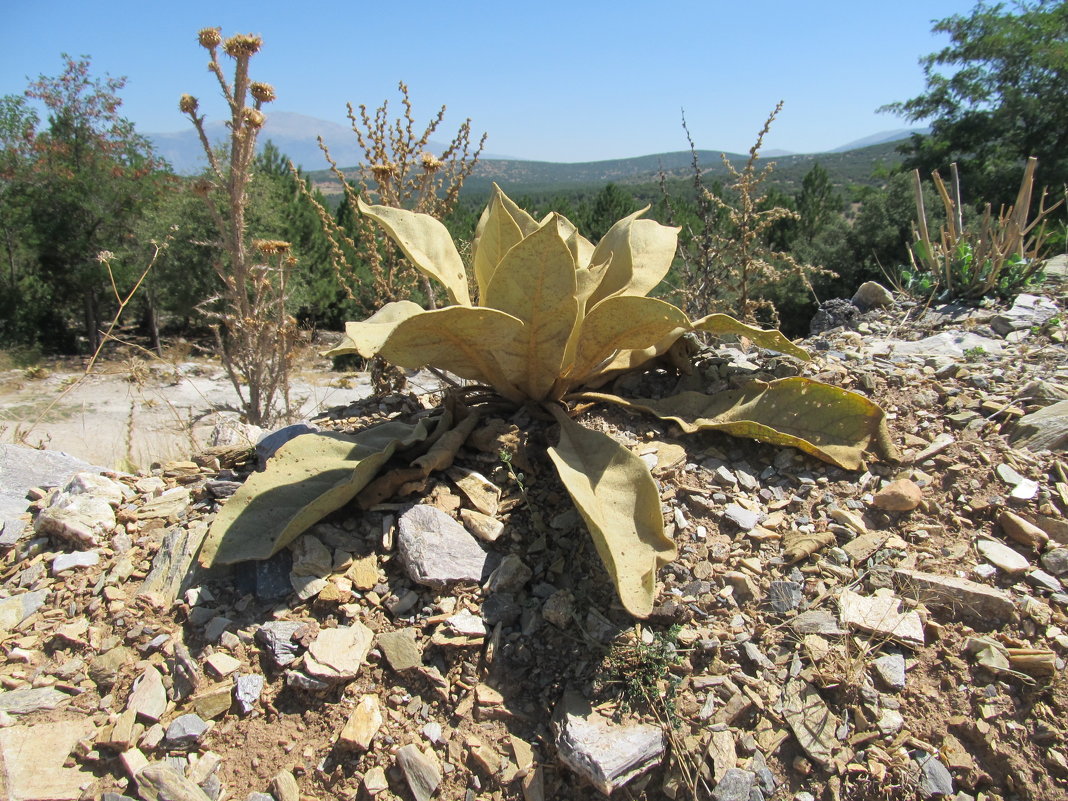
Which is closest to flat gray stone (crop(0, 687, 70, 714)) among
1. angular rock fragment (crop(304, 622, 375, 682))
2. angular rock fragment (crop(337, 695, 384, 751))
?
angular rock fragment (crop(304, 622, 375, 682))

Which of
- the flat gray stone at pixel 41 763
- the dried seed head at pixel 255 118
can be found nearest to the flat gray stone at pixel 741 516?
the flat gray stone at pixel 41 763

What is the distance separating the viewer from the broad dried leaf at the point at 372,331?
1.57 m

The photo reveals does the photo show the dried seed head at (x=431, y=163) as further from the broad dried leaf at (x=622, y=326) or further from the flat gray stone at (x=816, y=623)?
the flat gray stone at (x=816, y=623)

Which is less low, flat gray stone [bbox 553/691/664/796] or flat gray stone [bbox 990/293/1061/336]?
flat gray stone [bbox 990/293/1061/336]

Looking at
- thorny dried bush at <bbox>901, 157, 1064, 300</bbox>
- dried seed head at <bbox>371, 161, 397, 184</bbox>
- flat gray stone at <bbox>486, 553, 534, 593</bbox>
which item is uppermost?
dried seed head at <bbox>371, 161, 397, 184</bbox>

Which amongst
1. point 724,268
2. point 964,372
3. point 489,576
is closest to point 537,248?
point 489,576

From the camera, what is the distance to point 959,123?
67.1ft

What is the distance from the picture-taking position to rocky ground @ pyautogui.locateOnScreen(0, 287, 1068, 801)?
130 cm

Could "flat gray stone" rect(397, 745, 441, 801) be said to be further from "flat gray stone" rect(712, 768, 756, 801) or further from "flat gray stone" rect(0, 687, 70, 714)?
"flat gray stone" rect(0, 687, 70, 714)

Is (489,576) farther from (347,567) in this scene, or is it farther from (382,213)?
(382,213)

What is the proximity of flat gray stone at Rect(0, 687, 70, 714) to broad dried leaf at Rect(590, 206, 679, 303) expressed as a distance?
179 cm

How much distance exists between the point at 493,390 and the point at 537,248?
67 cm

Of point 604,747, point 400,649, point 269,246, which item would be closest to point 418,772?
point 400,649

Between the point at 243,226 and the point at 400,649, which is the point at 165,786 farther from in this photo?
the point at 243,226
